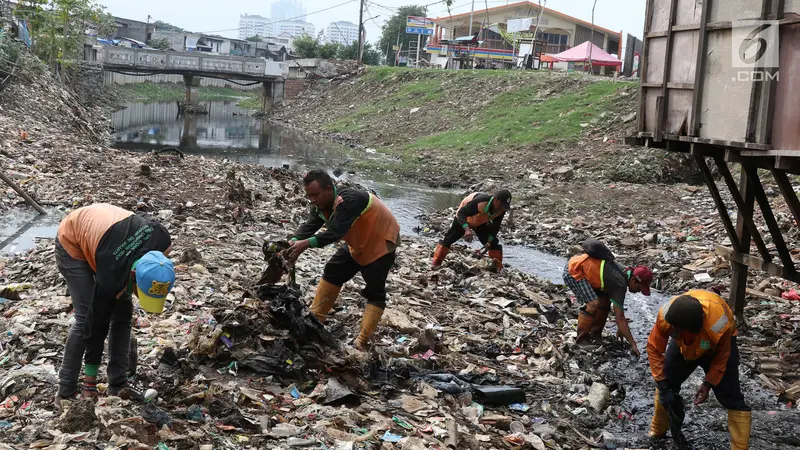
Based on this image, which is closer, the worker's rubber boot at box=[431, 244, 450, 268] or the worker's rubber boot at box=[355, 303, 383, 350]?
the worker's rubber boot at box=[355, 303, 383, 350]

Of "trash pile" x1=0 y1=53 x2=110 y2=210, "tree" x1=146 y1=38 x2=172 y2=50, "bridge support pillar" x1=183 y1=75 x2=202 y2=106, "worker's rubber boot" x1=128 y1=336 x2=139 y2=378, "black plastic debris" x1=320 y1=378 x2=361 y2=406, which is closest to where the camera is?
"worker's rubber boot" x1=128 y1=336 x2=139 y2=378

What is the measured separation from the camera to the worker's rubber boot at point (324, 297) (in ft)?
22.0

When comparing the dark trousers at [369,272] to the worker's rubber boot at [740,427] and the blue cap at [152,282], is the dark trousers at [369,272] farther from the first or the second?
the worker's rubber boot at [740,427]

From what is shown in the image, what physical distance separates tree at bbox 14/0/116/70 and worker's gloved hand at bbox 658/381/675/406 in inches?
1239

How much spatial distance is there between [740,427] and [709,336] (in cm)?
80

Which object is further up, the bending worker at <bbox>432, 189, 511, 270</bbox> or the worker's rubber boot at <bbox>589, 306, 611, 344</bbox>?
the bending worker at <bbox>432, 189, 511, 270</bbox>

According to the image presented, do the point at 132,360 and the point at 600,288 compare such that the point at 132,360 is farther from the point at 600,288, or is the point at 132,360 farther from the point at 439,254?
the point at 439,254

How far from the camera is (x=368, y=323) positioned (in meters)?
6.40

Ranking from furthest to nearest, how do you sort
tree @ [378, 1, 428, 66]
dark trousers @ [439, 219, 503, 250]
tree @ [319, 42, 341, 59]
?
1. tree @ [378, 1, 428, 66]
2. tree @ [319, 42, 341, 59]
3. dark trousers @ [439, 219, 503, 250]

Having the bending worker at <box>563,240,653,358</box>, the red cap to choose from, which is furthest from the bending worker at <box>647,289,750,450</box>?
the bending worker at <box>563,240,653,358</box>

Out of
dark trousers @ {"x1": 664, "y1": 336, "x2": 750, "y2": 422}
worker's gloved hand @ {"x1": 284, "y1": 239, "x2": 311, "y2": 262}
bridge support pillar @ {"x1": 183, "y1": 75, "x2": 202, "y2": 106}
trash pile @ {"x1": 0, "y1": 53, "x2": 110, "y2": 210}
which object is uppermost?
bridge support pillar @ {"x1": 183, "y1": 75, "x2": 202, "y2": 106}

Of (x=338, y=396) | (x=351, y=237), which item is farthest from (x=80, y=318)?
(x=351, y=237)

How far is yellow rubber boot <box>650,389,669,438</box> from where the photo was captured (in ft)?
19.2

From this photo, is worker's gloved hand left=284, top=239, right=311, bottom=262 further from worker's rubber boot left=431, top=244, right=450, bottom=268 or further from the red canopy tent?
the red canopy tent
